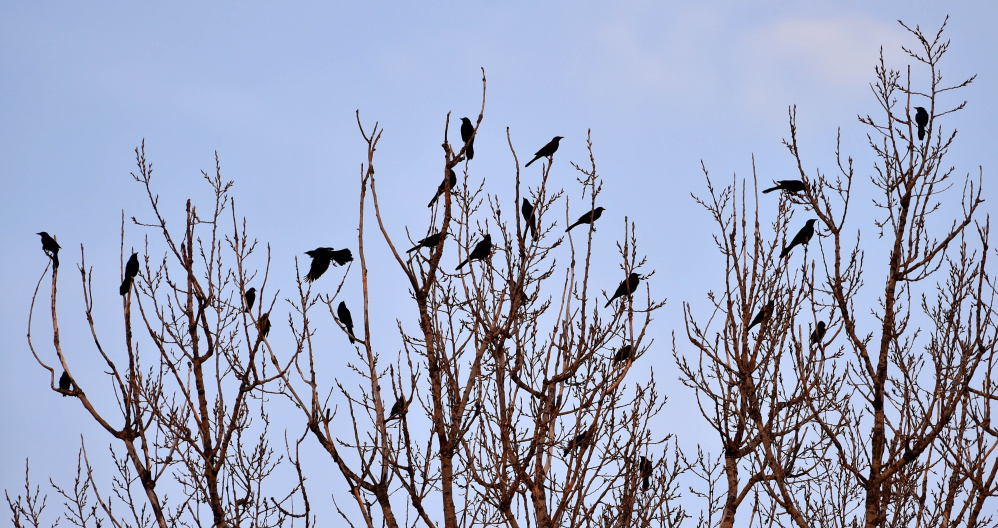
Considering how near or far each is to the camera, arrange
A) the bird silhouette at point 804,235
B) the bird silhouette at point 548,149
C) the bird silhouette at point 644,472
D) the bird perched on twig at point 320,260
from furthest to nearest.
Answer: the bird silhouette at point 548,149, the bird silhouette at point 804,235, the bird perched on twig at point 320,260, the bird silhouette at point 644,472

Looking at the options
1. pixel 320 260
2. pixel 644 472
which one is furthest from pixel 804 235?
pixel 320 260

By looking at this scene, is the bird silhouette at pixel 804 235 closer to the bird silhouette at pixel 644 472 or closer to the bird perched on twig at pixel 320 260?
the bird silhouette at pixel 644 472

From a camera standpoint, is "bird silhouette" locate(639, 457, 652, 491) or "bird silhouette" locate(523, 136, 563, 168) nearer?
"bird silhouette" locate(639, 457, 652, 491)

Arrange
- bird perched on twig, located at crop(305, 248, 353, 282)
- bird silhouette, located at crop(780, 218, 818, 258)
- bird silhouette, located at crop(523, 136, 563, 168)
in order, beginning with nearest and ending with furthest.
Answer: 1. bird perched on twig, located at crop(305, 248, 353, 282)
2. bird silhouette, located at crop(780, 218, 818, 258)
3. bird silhouette, located at crop(523, 136, 563, 168)

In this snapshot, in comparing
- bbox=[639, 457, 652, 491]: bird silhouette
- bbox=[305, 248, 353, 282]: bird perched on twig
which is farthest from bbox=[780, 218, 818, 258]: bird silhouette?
bbox=[305, 248, 353, 282]: bird perched on twig

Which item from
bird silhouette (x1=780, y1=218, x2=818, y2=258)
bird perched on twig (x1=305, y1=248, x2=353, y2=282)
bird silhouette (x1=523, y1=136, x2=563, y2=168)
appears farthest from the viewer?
bird silhouette (x1=523, y1=136, x2=563, y2=168)

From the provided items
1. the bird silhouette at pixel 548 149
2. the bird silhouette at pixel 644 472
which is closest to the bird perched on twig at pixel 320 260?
the bird silhouette at pixel 644 472

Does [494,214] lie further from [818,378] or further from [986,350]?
[986,350]

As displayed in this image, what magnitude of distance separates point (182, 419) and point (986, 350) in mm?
4477

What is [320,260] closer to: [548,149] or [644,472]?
[644,472]

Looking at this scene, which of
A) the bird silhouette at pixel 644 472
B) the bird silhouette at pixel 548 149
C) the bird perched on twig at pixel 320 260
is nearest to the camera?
the bird silhouette at pixel 644 472

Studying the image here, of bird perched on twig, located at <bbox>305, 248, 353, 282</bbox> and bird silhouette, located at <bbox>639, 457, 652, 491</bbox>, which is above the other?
bird perched on twig, located at <bbox>305, 248, 353, 282</bbox>

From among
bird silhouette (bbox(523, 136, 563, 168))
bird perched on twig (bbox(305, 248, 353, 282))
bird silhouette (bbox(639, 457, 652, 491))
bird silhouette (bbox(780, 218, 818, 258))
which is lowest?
bird silhouette (bbox(639, 457, 652, 491))

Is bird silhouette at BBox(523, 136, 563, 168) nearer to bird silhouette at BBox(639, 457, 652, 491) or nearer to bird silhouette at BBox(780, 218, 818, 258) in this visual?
bird silhouette at BBox(780, 218, 818, 258)
